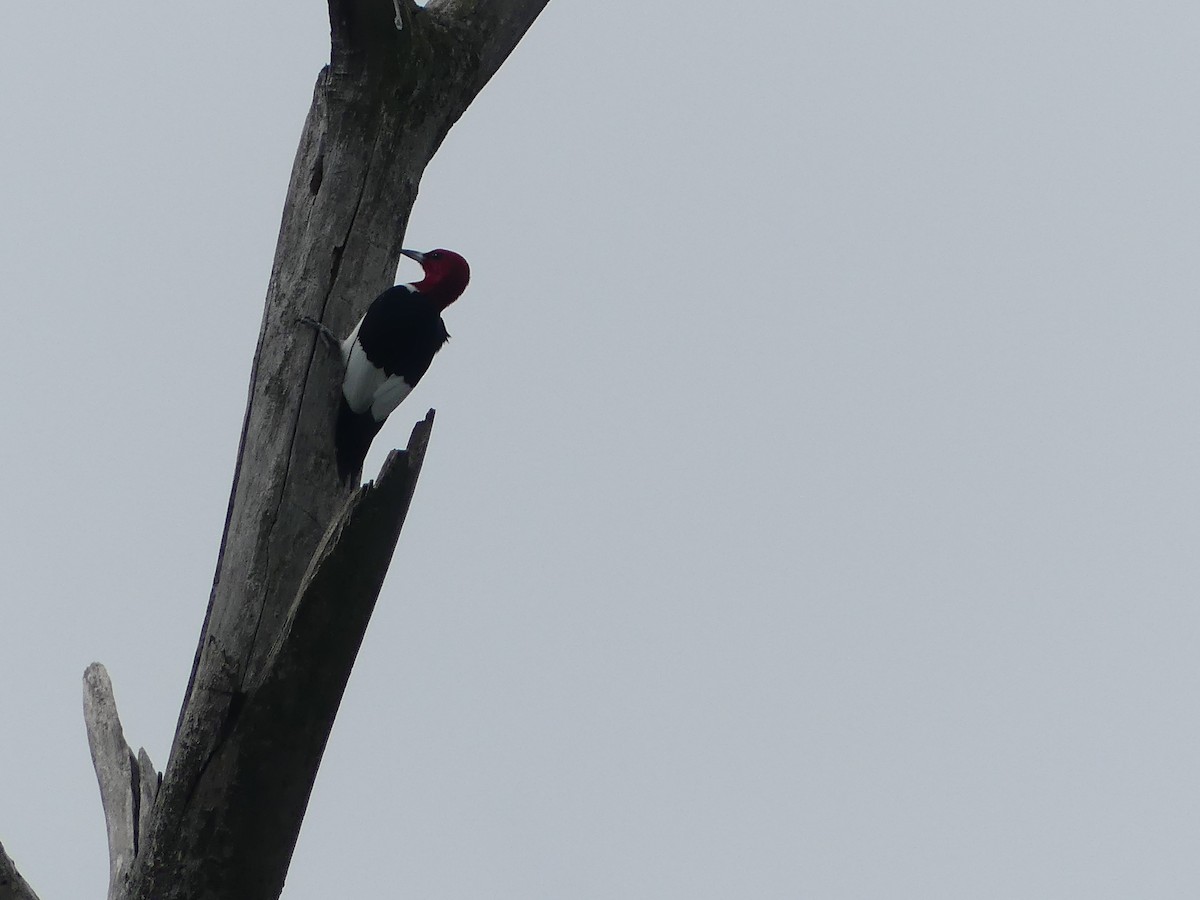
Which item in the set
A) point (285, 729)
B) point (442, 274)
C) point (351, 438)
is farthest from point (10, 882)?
point (442, 274)

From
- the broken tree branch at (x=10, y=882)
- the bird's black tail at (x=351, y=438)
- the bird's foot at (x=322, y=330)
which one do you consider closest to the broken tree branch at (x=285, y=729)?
the broken tree branch at (x=10, y=882)

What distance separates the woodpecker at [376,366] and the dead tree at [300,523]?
4 centimetres

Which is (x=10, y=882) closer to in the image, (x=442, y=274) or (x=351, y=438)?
(x=351, y=438)

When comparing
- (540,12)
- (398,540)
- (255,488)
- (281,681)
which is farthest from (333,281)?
(540,12)

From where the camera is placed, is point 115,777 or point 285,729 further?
point 115,777

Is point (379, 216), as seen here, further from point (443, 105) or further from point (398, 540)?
point (398, 540)

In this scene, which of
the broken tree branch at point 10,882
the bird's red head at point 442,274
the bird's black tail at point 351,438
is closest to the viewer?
the broken tree branch at point 10,882

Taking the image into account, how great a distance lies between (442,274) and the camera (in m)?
4.02

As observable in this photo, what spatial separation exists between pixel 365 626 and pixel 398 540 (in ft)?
0.64

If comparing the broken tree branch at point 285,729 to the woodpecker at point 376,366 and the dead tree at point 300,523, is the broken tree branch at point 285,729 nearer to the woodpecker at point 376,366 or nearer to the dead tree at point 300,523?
the dead tree at point 300,523

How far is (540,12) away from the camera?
4055 millimetres

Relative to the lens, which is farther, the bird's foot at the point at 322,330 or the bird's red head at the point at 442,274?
the bird's red head at the point at 442,274

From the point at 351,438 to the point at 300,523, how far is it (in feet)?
0.97

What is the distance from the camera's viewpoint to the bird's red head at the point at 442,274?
400cm
